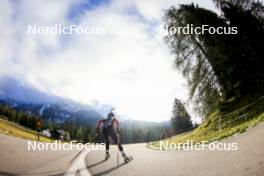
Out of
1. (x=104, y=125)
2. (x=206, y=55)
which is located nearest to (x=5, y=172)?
(x=104, y=125)

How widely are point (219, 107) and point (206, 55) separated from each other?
14.5 ft

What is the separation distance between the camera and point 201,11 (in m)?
21.5

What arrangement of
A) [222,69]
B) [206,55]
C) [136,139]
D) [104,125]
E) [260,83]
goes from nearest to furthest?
[104,125], [260,83], [222,69], [206,55], [136,139]

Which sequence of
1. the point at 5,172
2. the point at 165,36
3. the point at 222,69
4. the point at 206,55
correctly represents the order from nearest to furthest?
1. the point at 5,172
2. the point at 222,69
3. the point at 206,55
4. the point at 165,36

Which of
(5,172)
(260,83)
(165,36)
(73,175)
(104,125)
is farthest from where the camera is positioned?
(165,36)

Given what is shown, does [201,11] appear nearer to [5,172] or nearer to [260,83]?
[260,83]

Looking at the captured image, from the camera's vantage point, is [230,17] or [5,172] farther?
[230,17]

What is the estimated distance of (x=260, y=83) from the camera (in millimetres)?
18328

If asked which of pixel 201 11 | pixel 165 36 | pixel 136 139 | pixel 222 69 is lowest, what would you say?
pixel 136 139

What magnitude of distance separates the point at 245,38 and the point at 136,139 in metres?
140

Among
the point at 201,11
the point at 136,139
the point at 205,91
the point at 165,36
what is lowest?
the point at 136,139

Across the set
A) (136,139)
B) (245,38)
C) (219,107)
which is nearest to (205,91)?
(219,107)

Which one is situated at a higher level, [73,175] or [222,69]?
[222,69]

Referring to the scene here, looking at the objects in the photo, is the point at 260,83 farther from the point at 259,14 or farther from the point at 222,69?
the point at 259,14
